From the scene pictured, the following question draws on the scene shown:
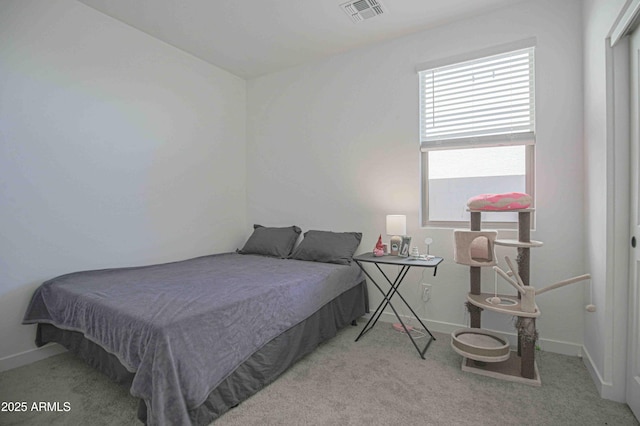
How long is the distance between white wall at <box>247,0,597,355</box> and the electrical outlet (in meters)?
0.06

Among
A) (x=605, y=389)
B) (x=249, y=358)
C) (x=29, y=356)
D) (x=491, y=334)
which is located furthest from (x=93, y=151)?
(x=605, y=389)

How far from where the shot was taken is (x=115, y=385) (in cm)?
207

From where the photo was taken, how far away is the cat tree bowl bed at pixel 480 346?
2.12 metres

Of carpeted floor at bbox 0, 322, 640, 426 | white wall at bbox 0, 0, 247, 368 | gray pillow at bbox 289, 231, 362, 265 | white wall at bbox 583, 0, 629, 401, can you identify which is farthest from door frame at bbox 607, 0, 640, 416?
white wall at bbox 0, 0, 247, 368

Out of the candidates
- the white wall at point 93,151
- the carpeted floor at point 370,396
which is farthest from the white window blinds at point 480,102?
the white wall at point 93,151

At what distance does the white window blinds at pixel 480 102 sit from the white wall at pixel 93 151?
2430 millimetres

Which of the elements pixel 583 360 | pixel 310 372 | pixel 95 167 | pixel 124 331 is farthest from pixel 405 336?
pixel 95 167

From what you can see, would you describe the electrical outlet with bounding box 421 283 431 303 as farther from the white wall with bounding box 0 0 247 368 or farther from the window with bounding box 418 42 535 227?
the white wall with bounding box 0 0 247 368

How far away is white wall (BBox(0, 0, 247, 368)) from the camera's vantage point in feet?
7.61

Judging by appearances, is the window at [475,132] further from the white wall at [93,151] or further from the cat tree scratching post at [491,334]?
the white wall at [93,151]

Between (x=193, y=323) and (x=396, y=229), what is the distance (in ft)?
5.92

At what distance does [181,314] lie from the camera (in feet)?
5.48

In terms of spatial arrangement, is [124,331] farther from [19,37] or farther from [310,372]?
[19,37]

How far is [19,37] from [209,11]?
136 cm
